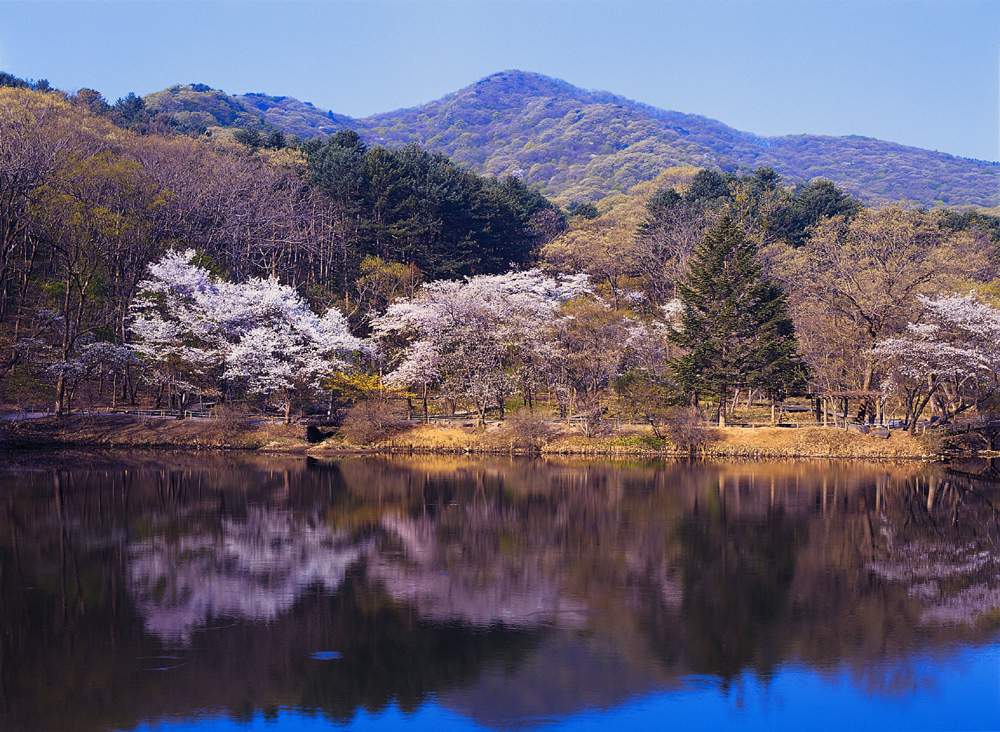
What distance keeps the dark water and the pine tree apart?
626 inches

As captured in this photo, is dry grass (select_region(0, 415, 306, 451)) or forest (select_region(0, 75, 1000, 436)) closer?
forest (select_region(0, 75, 1000, 436))

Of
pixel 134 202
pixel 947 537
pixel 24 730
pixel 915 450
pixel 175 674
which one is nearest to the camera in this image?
pixel 24 730

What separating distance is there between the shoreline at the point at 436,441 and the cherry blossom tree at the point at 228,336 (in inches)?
105

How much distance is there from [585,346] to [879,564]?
27373 millimetres

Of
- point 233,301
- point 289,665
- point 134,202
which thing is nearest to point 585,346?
point 233,301

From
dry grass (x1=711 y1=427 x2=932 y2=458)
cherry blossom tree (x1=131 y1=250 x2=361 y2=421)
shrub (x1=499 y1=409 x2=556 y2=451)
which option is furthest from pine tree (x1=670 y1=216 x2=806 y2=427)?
cherry blossom tree (x1=131 y1=250 x2=361 y2=421)

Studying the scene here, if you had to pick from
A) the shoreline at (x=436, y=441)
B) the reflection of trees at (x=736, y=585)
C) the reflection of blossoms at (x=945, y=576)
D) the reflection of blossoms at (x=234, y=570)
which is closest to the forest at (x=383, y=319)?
the shoreline at (x=436, y=441)

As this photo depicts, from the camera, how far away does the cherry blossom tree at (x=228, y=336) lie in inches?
1838

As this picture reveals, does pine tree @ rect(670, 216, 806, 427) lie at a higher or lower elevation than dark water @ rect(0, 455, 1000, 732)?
higher

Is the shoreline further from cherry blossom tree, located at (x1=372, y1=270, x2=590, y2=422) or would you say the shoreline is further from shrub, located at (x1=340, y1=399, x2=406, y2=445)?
cherry blossom tree, located at (x1=372, y1=270, x2=590, y2=422)

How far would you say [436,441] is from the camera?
46.3 meters

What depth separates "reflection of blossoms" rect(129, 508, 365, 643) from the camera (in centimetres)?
1619

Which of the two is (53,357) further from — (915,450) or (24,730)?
(915,450)

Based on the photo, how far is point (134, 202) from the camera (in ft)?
164
